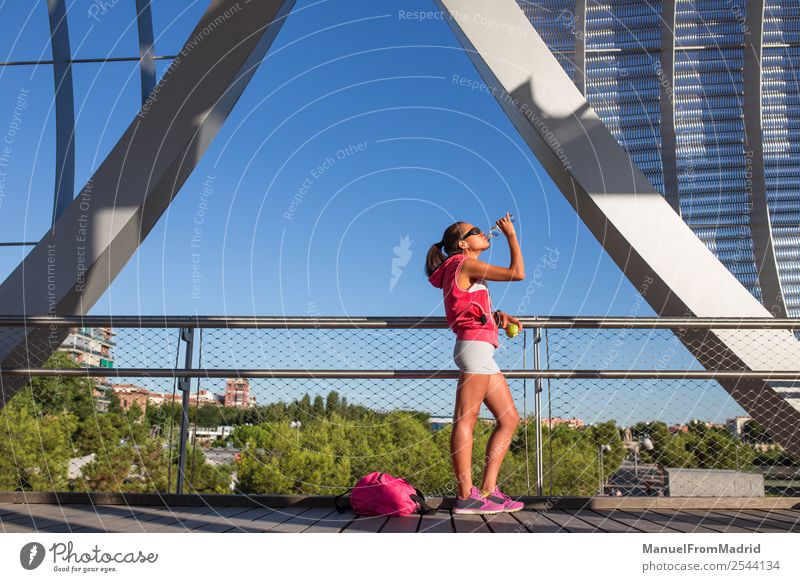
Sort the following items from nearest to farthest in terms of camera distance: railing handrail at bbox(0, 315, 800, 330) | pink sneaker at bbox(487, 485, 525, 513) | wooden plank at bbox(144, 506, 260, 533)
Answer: wooden plank at bbox(144, 506, 260, 533), pink sneaker at bbox(487, 485, 525, 513), railing handrail at bbox(0, 315, 800, 330)

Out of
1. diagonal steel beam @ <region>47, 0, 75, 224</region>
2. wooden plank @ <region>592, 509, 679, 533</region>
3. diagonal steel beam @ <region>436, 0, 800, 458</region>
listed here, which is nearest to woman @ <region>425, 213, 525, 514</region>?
wooden plank @ <region>592, 509, 679, 533</region>

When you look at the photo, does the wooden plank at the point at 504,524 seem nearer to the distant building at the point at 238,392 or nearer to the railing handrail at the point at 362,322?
the railing handrail at the point at 362,322

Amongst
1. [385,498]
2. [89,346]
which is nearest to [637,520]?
[385,498]

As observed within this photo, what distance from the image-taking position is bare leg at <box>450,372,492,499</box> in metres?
3.33

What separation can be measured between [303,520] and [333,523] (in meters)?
0.20

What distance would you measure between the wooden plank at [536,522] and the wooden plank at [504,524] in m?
0.03

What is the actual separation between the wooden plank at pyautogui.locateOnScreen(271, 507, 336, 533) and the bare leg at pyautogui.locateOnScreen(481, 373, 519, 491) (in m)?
0.90

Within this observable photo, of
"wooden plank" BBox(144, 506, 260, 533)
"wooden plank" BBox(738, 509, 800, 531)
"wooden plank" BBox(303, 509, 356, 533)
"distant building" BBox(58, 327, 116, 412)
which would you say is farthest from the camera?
"distant building" BBox(58, 327, 116, 412)

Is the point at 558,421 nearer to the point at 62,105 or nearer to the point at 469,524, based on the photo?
the point at 469,524

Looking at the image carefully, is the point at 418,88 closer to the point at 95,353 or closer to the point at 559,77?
the point at 559,77

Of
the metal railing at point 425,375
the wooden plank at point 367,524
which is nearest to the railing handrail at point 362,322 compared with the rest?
the metal railing at point 425,375

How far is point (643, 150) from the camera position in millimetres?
5754

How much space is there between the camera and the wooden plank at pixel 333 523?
2994mm

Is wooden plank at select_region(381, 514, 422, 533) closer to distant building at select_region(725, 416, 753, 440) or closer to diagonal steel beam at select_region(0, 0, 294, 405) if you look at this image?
distant building at select_region(725, 416, 753, 440)
